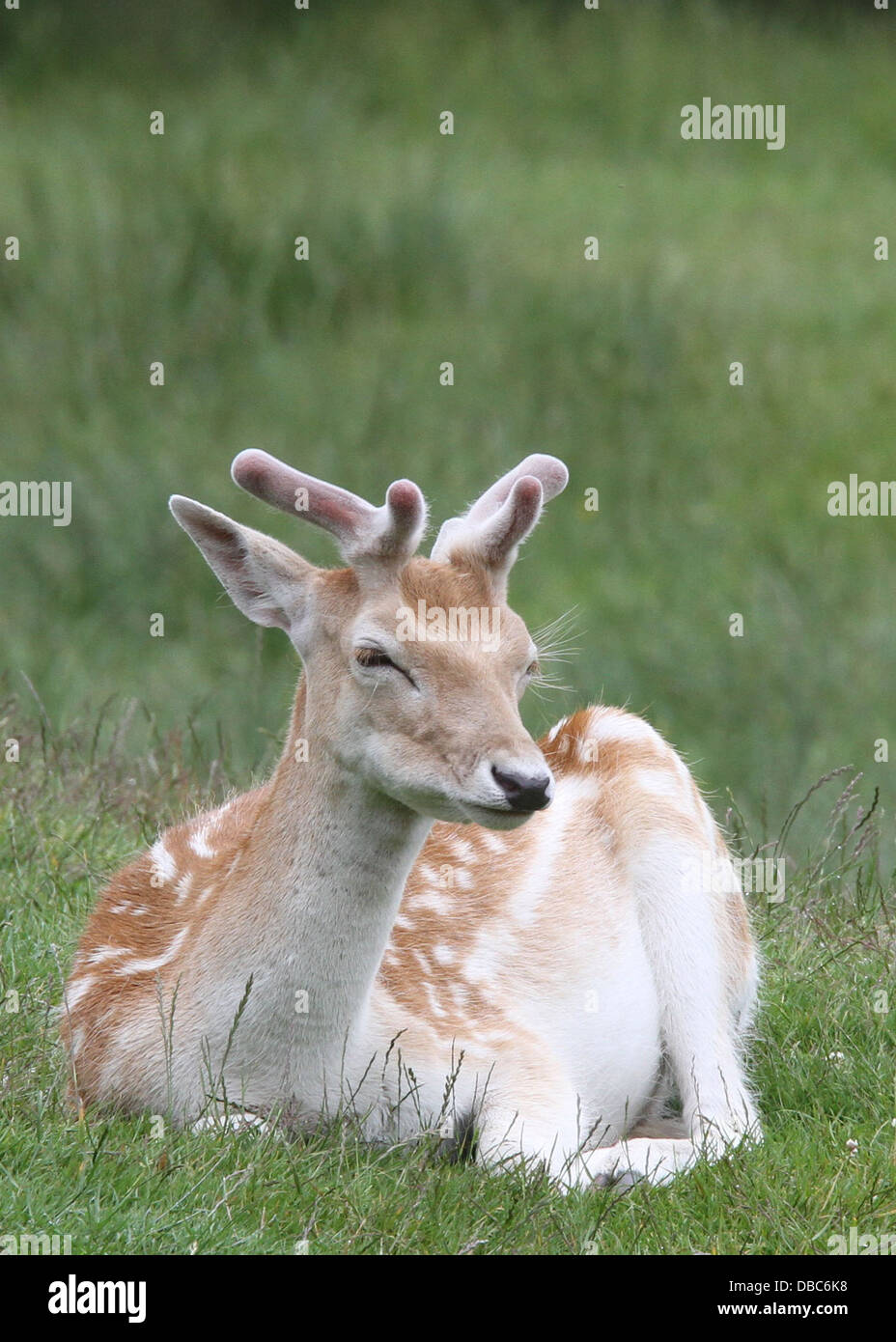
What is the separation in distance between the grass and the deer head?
0.81 metres

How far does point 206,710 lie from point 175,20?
11822 mm

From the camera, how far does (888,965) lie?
19.9ft

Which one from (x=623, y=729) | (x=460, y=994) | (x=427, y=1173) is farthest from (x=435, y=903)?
(x=427, y=1173)

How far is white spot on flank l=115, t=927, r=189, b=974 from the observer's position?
532cm

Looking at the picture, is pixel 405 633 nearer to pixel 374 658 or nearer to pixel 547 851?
pixel 374 658

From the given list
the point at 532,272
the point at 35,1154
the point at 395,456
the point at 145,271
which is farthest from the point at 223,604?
the point at 35,1154

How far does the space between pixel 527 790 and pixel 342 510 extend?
0.84 m

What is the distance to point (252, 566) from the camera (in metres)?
5.18

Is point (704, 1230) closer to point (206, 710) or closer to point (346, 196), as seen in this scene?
point (206, 710)

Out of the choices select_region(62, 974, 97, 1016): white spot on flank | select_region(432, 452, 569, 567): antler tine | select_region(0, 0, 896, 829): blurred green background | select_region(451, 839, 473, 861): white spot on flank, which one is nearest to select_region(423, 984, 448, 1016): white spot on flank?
select_region(451, 839, 473, 861): white spot on flank

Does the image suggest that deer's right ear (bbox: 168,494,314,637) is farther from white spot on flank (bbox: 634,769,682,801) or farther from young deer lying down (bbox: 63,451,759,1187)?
white spot on flank (bbox: 634,769,682,801)

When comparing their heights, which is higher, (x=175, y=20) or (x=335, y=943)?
(x=175, y=20)

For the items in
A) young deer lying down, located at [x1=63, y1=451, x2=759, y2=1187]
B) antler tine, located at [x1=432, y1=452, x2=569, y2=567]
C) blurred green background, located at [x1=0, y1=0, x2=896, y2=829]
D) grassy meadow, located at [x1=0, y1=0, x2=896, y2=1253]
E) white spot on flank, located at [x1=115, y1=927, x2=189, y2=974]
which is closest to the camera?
young deer lying down, located at [x1=63, y1=451, x2=759, y2=1187]
